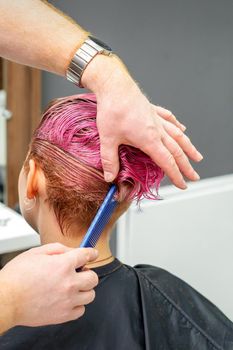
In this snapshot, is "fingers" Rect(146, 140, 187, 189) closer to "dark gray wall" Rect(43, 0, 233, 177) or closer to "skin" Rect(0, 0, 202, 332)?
"skin" Rect(0, 0, 202, 332)

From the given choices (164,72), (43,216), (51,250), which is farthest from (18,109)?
(51,250)

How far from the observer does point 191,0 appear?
2.72 metres

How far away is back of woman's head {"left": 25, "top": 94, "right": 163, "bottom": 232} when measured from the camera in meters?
1.05

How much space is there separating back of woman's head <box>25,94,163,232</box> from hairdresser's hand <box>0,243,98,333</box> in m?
0.19

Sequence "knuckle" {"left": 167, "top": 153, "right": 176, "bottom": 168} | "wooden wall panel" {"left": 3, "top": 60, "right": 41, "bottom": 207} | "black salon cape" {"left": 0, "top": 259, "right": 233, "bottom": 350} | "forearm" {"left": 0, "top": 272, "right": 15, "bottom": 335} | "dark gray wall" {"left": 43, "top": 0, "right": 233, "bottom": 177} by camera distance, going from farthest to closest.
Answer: "wooden wall panel" {"left": 3, "top": 60, "right": 41, "bottom": 207} → "dark gray wall" {"left": 43, "top": 0, "right": 233, "bottom": 177} → "black salon cape" {"left": 0, "top": 259, "right": 233, "bottom": 350} → "knuckle" {"left": 167, "top": 153, "right": 176, "bottom": 168} → "forearm" {"left": 0, "top": 272, "right": 15, "bottom": 335}

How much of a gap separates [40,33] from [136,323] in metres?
0.69

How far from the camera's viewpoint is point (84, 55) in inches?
39.1

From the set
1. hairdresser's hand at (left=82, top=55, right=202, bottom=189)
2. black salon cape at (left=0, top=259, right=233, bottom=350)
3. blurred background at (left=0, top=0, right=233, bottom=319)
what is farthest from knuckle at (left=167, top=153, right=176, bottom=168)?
blurred background at (left=0, top=0, right=233, bottom=319)

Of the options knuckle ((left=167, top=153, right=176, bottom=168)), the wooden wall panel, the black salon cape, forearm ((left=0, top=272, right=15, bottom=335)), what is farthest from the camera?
the wooden wall panel

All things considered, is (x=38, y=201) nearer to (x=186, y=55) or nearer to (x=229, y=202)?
(x=229, y=202)

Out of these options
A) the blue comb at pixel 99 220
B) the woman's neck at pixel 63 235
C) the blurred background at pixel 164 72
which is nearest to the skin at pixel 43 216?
the woman's neck at pixel 63 235

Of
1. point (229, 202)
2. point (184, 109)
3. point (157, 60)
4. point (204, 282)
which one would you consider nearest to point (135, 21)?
point (157, 60)

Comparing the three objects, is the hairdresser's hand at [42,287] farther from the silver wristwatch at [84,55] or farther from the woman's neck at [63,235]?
the silver wristwatch at [84,55]

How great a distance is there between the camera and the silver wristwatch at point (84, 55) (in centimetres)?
99
